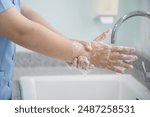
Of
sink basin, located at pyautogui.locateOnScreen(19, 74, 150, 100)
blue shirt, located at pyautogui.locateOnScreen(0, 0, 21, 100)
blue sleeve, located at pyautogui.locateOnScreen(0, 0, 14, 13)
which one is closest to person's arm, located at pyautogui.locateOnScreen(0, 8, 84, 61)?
blue sleeve, located at pyautogui.locateOnScreen(0, 0, 14, 13)

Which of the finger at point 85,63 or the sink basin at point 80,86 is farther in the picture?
the sink basin at point 80,86

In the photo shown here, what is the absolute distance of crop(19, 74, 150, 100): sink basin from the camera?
123 cm

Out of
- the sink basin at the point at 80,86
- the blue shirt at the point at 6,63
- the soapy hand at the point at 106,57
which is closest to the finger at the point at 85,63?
the soapy hand at the point at 106,57

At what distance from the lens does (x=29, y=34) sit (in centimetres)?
67

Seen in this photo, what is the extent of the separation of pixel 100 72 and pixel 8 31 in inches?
28.0

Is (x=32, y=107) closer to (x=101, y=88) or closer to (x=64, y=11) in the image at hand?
(x=101, y=88)

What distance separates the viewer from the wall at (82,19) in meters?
1.30

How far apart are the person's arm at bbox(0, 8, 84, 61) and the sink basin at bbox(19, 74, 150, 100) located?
0.54 metres

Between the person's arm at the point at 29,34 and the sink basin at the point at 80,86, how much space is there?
1.76ft

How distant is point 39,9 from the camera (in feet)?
4.26

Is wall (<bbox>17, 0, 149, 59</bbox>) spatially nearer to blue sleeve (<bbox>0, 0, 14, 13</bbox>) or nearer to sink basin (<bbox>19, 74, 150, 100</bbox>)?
sink basin (<bbox>19, 74, 150, 100</bbox>)

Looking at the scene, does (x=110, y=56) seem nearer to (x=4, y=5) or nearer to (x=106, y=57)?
(x=106, y=57)

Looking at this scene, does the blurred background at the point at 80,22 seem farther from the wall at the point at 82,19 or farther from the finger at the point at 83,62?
the finger at the point at 83,62

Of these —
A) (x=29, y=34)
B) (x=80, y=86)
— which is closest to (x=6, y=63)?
(x=29, y=34)
